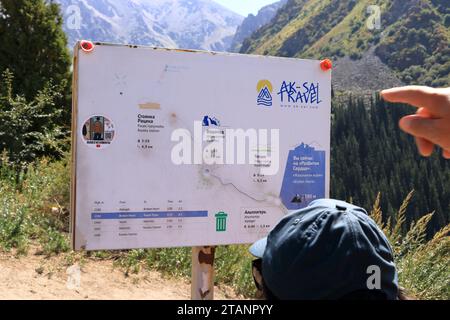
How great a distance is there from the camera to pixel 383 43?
338 feet

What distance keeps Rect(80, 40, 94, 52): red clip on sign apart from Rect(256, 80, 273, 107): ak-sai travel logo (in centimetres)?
96

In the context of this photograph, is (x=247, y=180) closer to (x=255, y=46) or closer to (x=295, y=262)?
(x=295, y=262)

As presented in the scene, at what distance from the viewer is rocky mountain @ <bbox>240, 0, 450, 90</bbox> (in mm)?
96125

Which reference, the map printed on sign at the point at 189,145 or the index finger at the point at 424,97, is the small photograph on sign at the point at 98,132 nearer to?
the map printed on sign at the point at 189,145

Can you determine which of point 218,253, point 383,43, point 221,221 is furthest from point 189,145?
point 383,43

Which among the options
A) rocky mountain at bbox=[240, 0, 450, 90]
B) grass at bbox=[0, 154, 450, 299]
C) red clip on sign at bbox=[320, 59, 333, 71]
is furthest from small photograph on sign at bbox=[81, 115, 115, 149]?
rocky mountain at bbox=[240, 0, 450, 90]

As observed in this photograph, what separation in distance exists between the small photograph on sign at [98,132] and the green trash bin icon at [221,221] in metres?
0.72

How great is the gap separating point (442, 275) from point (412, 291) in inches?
17.5

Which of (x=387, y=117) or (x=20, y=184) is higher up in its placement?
(x=387, y=117)

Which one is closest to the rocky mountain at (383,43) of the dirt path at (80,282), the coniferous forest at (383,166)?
the coniferous forest at (383,166)

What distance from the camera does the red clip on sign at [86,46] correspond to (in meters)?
2.53

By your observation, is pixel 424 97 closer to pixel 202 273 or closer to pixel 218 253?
pixel 202 273

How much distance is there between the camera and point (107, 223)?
2.54m

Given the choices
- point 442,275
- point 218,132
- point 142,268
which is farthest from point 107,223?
point 442,275
